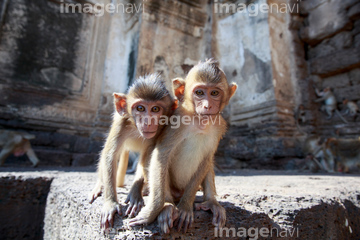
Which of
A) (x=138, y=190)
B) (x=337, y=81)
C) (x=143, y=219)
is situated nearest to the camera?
(x=143, y=219)

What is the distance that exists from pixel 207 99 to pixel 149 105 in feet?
1.21

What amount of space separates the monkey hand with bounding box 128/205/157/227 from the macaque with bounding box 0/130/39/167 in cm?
384

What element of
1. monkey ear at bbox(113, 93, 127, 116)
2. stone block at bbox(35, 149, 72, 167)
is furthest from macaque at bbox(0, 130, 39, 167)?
monkey ear at bbox(113, 93, 127, 116)

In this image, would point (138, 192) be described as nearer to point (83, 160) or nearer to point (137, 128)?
point (137, 128)

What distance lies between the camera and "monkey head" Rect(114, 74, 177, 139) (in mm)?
1434

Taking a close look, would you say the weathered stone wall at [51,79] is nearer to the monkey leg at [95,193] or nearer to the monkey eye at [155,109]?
the monkey leg at [95,193]

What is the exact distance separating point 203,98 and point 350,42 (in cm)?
703

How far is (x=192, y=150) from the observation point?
1465 millimetres

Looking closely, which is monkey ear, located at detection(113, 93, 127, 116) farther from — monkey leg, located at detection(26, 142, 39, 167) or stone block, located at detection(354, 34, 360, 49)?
stone block, located at detection(354, 34, 360, 49)

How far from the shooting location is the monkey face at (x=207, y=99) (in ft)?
4.39

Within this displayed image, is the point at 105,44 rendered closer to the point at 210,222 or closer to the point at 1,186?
the point at 1,186

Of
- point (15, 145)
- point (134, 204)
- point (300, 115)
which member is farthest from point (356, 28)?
point (15, 145)

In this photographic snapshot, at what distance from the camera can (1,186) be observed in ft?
7.31

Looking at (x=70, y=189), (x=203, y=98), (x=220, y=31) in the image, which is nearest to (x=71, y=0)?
(x=220, y=31)
